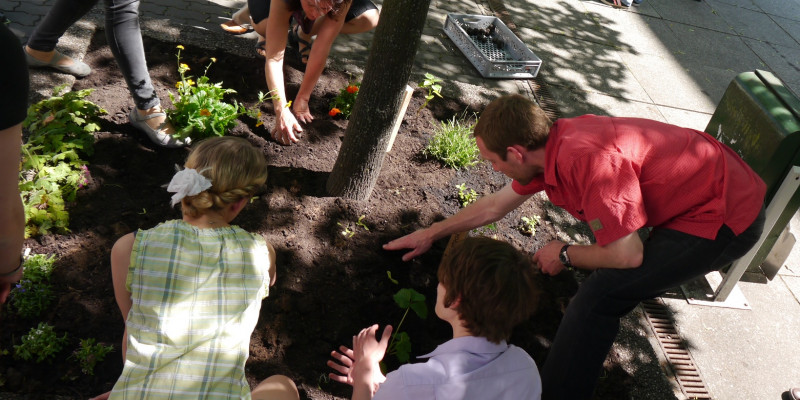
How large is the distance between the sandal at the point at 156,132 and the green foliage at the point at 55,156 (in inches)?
8.5

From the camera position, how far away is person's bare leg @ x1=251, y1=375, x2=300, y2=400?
2.17 metres

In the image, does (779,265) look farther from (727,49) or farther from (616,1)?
(616,1)

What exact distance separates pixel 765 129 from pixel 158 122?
3.45 meters

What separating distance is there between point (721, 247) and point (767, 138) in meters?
1.27

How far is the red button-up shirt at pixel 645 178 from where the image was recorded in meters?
2.18

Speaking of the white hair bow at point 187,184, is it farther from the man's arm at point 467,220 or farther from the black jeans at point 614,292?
the black jeans at point 614,292

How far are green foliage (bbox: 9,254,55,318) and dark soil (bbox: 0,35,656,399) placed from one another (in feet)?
0.13

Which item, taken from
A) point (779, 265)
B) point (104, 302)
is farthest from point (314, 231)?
point (779, 265)

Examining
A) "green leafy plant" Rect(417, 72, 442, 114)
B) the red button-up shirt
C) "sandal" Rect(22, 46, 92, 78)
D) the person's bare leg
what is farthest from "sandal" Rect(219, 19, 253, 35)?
the person's bare leg

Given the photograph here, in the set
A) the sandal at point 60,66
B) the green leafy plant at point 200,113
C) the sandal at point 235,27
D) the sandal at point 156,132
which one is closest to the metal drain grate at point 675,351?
the green leafy plant at point 200,113

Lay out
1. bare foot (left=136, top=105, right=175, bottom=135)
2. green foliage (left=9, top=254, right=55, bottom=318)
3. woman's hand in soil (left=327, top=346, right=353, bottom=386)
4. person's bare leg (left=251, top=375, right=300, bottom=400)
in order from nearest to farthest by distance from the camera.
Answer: person's bare leg (left=251, top=375, right=300, bottom=400), woman's hand in soil (left=327, top=346, right=353, bottom=386), green foliage (left=9, top=254, right=55, bottom=318), bare foot (left=136, top=105, right=175, bottom=135)

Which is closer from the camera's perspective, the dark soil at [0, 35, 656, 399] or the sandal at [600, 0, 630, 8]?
the dark soil at [0, 35, 656, 399]

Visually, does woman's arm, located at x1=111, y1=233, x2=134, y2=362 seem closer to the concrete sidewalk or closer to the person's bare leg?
the person's bare leg

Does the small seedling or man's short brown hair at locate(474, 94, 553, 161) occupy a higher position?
man's short brown hair at locate(474, 94, 553, 161)
